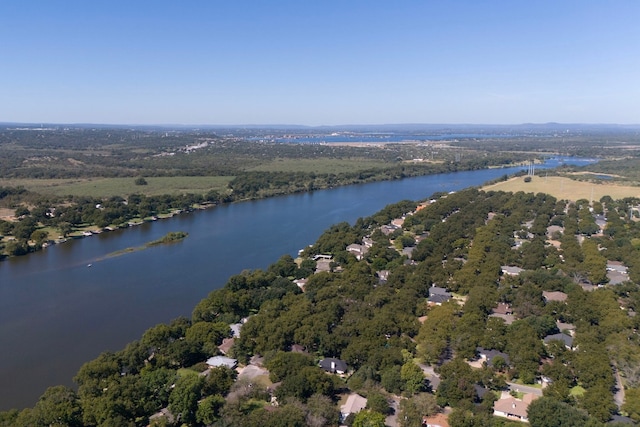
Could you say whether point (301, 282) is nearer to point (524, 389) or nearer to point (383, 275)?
point (383, 275)

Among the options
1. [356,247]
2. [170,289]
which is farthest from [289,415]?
[356,247]

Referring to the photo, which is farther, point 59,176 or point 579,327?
point 59,176

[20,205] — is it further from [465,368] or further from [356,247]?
[465,368]

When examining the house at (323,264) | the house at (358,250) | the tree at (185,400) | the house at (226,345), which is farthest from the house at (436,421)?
the house at (358,250)

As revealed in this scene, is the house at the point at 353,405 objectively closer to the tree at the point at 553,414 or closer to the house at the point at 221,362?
the house at the point at 221,362

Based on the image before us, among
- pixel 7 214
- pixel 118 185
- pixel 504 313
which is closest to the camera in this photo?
pixel 504 313

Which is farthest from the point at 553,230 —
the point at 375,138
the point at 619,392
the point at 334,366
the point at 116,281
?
the point at 375,138

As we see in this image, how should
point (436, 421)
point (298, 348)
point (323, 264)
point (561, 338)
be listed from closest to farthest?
point (436, 421)
point (298, 348)
point (561, 338)
point (323, 264)
